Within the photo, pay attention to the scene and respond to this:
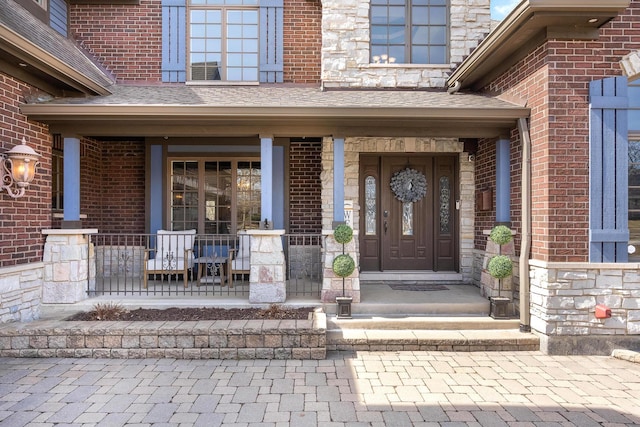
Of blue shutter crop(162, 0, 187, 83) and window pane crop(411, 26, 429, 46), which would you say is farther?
blue shutter crop(162, 0, 187, 83)

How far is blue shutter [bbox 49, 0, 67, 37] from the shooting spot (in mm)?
6582

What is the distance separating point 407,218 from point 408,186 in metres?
0.56

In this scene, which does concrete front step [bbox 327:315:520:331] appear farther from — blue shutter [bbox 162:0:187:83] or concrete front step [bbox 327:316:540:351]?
blue shutter [bbox 162:0:187:83]

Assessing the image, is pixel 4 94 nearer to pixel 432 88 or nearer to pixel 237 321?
pixel 237 321

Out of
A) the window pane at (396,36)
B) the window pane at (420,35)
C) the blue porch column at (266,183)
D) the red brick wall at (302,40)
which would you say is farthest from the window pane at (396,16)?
the blue porch column at (266,183)

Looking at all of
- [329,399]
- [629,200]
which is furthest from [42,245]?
[629,200]

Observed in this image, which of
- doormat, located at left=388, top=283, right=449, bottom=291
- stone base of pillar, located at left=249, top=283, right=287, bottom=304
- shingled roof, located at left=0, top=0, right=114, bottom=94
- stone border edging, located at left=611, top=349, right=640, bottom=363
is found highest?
shingled roof, located at left=0, top=0, right=114, bottom=94

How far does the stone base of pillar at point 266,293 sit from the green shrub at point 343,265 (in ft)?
2.52

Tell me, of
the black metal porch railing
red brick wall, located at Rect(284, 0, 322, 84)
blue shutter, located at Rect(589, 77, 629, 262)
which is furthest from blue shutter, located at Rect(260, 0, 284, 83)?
blue shutter, located at Rect(589, 77, 629, 262)

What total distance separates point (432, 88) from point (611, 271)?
12.7 feet

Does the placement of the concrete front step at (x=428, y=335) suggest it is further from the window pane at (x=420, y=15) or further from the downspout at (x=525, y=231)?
the window pane at (x=420, y=15)

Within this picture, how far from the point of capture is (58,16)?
6.75m

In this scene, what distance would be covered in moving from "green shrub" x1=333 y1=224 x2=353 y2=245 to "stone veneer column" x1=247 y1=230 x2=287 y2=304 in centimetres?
72

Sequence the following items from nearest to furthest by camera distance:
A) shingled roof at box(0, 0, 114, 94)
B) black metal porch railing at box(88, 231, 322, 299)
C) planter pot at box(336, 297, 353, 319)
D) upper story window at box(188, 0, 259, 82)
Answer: shingled roof at box(0, 0, 114, 94)
planter pot at box(336, 297, 353, 319)
black metal porch railing at box(88, 231, 322, 299)
upper story window at box(188, 0, 259, 82)
